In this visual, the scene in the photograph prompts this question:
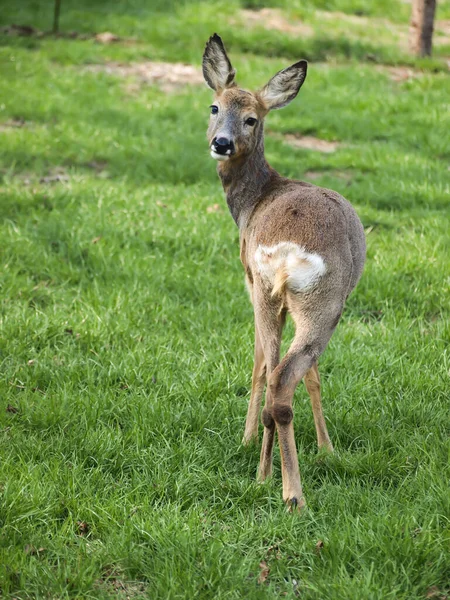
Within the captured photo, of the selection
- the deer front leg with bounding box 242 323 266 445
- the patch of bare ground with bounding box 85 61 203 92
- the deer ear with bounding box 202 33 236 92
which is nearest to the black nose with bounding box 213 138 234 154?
the deer ear with bounding box 202 33 236 92

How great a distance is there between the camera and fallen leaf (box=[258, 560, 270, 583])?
10.2ft

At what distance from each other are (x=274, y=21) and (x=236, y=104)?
9.67m

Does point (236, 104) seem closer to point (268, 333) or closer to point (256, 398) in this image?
point (268, 333)

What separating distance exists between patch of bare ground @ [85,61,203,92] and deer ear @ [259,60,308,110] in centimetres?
632

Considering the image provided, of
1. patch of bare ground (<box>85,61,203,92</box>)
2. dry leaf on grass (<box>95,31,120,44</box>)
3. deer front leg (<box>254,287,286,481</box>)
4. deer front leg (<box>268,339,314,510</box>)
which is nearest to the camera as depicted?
deer front leg (<box>268,339,314,510</box>)

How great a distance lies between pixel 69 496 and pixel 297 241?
1.47 m

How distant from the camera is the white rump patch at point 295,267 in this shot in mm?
3445

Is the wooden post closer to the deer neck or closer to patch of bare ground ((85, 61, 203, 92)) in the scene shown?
patch of bare ground ((85, 61, 203, 92))

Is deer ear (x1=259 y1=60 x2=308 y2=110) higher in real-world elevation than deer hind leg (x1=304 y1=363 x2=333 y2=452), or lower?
higher

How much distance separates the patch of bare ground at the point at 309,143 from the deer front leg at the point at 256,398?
4.92 m

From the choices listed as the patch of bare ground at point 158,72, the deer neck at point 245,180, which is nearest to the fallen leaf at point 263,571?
the deer neck at point 245,180

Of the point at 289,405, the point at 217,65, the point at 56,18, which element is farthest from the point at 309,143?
the point at 289,405

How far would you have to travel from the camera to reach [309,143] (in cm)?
899

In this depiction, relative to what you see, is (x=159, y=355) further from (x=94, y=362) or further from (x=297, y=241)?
(x=297, y=241)
